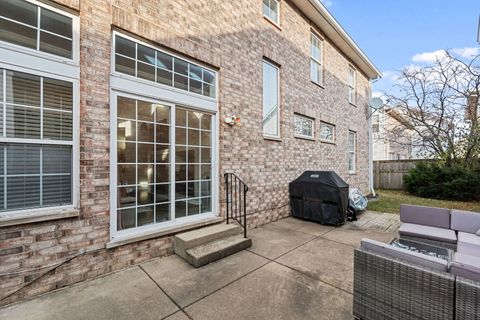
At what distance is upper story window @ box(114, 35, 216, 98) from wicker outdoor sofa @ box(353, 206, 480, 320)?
11.9 ft

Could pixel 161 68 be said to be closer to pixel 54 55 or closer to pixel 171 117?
pixel 171 117

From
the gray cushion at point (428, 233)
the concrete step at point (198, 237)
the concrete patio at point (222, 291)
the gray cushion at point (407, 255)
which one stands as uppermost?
the gray cushion at point (407, 255)

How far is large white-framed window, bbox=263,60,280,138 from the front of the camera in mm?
5633

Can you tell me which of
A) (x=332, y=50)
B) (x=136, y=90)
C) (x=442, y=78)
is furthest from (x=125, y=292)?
(x=442, y=78)

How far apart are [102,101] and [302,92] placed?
5.49m

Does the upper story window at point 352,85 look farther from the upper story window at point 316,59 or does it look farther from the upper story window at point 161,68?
the upper story window at point 161,68

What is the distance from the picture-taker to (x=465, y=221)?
343cm

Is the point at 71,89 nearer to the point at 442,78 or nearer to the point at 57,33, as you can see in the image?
the point at 57,33

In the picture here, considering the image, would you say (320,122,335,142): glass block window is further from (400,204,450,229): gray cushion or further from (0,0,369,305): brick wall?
(400,204,450,229): gray cushion

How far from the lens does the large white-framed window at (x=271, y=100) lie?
5.63m

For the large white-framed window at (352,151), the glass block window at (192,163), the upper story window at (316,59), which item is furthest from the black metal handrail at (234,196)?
the large white-framed window at (352,151)

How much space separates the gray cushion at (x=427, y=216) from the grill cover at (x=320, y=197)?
4.46 feet

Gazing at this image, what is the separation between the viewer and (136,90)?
331 cm

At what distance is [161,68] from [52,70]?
1460 mm
